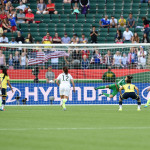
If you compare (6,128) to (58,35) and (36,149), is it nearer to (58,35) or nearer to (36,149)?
(36,149)

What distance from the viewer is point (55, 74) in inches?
981

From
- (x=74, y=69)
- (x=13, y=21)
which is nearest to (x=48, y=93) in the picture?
(x=74, y=69)

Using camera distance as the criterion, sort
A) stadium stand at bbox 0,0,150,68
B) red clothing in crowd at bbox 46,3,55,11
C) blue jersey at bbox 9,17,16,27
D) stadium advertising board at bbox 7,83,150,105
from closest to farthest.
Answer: stadium advertising board at bbox 7,83,150,105 < blue jersey at bbox 9,17,16,27 < stadium stand at bbox 0,0,150,68 < red clothing in crowd at bbox 46,3,55,11

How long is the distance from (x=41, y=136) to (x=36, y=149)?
1.87 meters

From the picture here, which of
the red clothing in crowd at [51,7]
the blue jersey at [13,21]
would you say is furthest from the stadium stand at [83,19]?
the blue jersey at [13,21]

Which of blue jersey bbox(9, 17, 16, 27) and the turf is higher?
blue jersey bbox(9, 17, 16, 27)

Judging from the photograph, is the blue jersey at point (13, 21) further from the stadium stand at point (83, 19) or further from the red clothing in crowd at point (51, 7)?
the red clothing in crowd at point (51, 7)

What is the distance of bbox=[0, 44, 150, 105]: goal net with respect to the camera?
2448 centimetres

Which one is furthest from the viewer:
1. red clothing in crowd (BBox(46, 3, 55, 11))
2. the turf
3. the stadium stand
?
red clothing in crowd (BBox(46, 3, 55, 11))

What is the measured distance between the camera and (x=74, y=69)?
25.1m

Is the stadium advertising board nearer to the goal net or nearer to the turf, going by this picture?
the goal net

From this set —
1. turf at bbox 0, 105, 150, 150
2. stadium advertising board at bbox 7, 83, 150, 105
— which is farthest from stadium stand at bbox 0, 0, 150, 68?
turf at bbox 0, 105, 150, 150

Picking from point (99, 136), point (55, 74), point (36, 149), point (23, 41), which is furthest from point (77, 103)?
point (36, 149)

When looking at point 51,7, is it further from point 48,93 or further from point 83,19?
point 48,93
